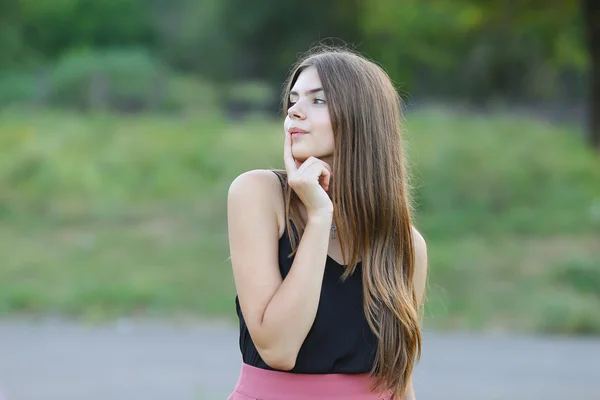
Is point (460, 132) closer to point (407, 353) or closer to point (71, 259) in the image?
point (71, 259)

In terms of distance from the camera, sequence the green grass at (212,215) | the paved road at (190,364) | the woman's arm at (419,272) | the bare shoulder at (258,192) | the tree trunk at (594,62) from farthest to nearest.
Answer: the tree trunk at (594,62)
the green grass at (212,215)
the paved road at (190,364)
the woman's arm at (419,272)
the bare shoulder at (258,192)

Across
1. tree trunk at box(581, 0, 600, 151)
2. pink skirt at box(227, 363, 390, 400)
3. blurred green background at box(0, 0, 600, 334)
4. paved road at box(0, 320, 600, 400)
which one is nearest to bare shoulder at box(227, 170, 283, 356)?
pink skirt at box(227, 363, 390, 400)

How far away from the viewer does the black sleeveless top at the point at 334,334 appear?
222 centimetres

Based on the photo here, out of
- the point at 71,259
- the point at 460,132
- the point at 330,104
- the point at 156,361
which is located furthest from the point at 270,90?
the point at 330,104

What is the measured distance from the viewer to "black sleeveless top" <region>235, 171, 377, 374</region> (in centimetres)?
222

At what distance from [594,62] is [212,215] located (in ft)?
23.1

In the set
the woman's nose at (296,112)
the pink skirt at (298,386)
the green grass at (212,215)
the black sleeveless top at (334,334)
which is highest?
the woman's nose at (296,112)

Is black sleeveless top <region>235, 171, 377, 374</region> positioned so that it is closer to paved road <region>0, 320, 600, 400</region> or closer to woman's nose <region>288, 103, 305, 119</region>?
woman's nose <region>288, 103, 305, 119</region>

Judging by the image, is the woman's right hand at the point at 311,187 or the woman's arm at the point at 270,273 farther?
the woman's right hand at the point at 311,187

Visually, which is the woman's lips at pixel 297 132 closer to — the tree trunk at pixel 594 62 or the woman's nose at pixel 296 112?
the woman's nose at pixel 296 112

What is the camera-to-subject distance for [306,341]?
2219mm

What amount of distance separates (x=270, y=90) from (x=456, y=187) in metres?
11.7

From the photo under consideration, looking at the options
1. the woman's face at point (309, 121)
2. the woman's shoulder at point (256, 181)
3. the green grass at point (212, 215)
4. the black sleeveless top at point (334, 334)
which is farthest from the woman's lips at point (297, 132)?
the green grass at point (212, 215)

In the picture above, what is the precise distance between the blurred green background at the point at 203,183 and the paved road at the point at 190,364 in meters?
0.44
